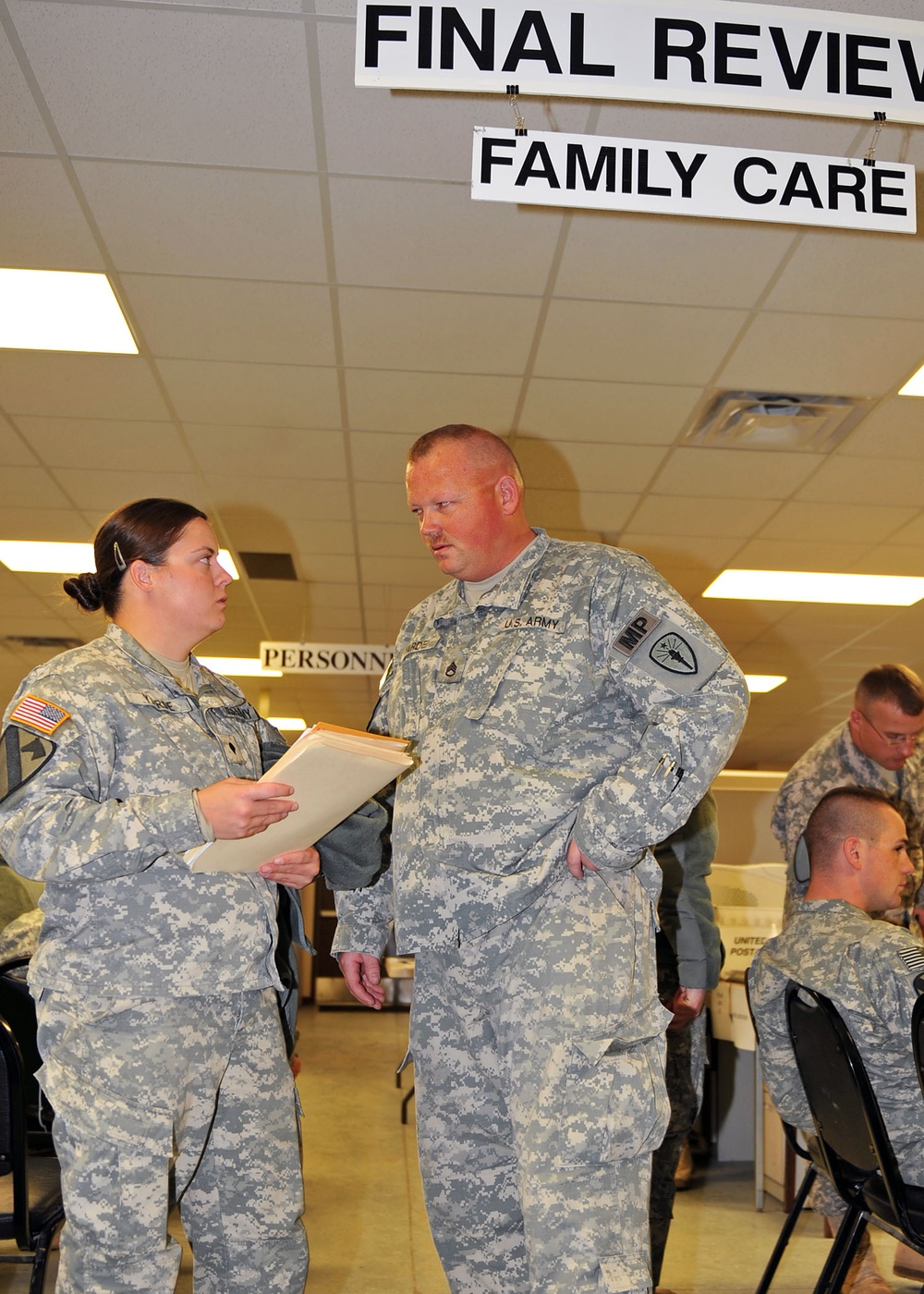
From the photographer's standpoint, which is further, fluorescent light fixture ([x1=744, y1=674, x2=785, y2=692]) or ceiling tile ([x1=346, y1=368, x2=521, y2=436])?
fluorescent light fixture ([x1=744, y1=674, x2=785, y2=692])

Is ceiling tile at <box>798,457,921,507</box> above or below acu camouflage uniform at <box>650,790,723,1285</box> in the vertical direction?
above

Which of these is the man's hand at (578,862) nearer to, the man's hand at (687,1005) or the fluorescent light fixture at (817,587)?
the man's hand at (687,1005)

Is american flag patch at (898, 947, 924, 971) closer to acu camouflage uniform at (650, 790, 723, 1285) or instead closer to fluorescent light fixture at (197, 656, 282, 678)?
acu camouflage uniform at (650, 790, 723, 1285)

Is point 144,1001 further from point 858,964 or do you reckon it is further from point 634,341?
point 634,341

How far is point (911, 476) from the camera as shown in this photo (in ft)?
19.6

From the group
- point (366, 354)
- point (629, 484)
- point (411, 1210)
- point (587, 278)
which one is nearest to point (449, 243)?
point (587, 278)

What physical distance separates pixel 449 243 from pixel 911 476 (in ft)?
10.3

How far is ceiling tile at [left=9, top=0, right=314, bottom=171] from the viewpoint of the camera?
3.03 metres

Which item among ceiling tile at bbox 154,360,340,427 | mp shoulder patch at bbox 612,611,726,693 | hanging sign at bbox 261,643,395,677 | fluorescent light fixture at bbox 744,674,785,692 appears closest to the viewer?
mp shoulder patch at bbox 612,611,726,693

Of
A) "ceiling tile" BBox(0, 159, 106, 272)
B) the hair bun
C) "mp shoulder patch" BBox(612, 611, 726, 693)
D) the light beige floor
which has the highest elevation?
"ceiling tile" BBox(0, 159, 106, 272)

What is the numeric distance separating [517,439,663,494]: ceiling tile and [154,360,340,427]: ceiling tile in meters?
1.05

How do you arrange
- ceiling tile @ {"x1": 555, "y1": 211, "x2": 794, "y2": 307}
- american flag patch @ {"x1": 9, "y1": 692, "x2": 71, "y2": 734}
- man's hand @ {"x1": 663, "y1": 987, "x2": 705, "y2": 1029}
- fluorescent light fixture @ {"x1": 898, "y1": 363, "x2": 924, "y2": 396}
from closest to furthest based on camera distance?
american flag patch @ {"x1": 9, "y1": 692, "x2": 71, "y2": 734} → man's hand @ {"x1": 663, "y1": 987, "x2": 705, "y2": 1029} → ceiling tile @ {"x1": 555, "y1": 211, "x2": 794, "y2": 307} → fluorescent light fixture @ {"x1": 898, "y1": 363, "x2": 924, "y2": 396}

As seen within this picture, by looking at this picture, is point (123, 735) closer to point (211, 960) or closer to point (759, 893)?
point (211, 960)

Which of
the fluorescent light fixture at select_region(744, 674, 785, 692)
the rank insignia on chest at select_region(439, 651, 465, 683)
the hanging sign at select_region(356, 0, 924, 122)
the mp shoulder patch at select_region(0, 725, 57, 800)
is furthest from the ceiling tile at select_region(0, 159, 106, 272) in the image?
the fluorescent light fixture at select_region(744, 674, 785, 692)
